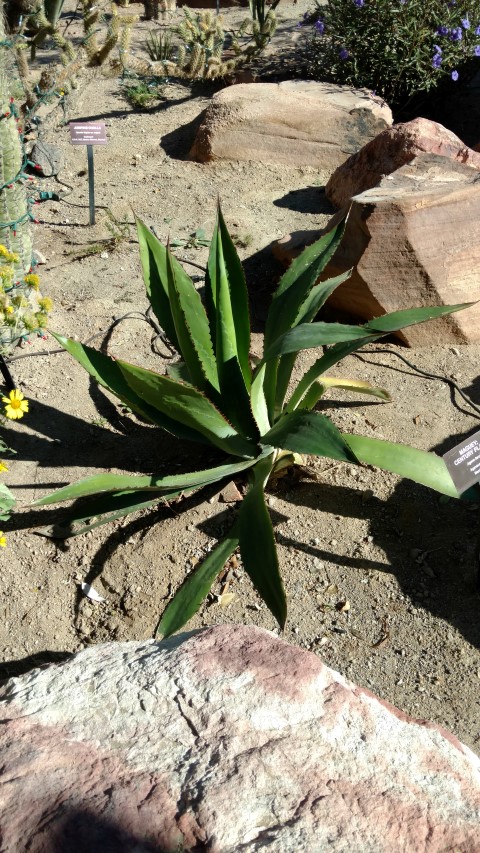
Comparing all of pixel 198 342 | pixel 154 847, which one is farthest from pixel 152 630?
pixel 154 847

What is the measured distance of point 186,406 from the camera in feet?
7.62

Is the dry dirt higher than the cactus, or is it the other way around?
the cactus

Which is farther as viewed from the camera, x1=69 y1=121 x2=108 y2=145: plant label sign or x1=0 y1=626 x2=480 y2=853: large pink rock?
x1=69 y1=121 x2=108 y2=145: plant label sign

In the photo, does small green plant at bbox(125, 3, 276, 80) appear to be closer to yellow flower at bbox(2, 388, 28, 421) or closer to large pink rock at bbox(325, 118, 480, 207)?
large pink rock at bbox(325, 118, 480, 207)

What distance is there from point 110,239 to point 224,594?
2.43 m

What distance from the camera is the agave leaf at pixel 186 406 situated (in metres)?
2.21

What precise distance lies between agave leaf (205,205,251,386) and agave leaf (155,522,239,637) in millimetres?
533

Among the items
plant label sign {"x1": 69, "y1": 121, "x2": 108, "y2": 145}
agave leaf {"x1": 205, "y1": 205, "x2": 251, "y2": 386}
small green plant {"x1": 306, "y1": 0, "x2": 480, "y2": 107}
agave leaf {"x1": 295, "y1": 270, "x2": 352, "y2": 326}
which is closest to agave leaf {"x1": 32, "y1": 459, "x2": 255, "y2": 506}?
agave leaf {"x1": 205, "y1": 205, "x2": 251, "y2": 386}

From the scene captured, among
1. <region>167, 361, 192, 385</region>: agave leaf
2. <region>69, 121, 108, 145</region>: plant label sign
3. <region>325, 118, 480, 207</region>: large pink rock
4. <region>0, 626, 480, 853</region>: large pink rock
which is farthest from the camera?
<region>69, 121, 108, 145</region>: plant label sign

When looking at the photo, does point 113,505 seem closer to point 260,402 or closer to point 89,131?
point 260,402

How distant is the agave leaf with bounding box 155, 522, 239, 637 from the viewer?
2.10 meters

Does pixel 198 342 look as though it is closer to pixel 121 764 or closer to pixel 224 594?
pixel 224 594

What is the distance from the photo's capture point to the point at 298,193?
4637 mm

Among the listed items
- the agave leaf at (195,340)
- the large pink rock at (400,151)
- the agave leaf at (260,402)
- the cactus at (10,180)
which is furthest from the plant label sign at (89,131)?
the agave leaf at (260,402)
